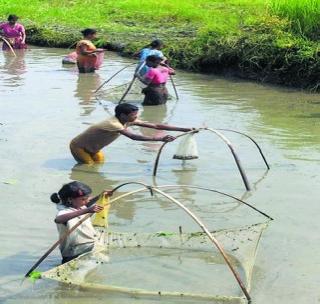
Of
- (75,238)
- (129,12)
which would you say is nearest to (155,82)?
(75,238)

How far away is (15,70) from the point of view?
47.8 feet

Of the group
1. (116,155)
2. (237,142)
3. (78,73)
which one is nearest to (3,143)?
(116,155)

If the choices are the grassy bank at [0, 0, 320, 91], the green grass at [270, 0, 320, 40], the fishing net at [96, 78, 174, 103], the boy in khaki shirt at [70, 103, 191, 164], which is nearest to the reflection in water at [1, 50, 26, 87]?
the grassy bank at [0, 0, 320, 91]

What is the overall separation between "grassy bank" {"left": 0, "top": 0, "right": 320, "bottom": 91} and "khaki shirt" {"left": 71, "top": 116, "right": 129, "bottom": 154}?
5806 millimetres

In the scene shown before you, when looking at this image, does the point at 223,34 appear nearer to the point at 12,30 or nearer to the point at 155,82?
the point at 155,82

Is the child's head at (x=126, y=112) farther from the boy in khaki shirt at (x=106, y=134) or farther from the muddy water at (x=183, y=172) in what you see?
the muddy water at (x=183, y=172)

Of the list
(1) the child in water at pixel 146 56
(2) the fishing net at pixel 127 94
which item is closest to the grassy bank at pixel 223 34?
(1) the child in water at pixel 146 56

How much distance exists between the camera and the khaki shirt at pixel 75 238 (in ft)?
16.4

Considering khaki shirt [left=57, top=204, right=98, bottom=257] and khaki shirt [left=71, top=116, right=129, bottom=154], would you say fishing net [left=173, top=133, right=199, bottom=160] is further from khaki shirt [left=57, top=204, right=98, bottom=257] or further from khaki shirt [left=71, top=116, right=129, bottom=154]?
khaki shirt [left=57, top=204, right=98, bottom=257]

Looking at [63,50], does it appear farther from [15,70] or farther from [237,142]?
[237,142]

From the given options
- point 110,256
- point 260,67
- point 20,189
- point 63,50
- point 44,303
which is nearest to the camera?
point 44,303

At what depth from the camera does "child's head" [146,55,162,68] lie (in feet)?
34.6

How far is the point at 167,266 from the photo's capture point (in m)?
5.23

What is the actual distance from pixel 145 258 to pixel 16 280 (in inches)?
39.7
